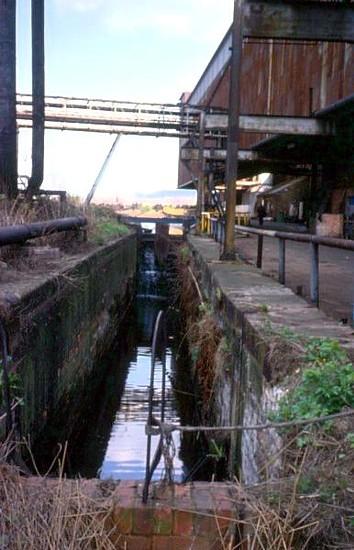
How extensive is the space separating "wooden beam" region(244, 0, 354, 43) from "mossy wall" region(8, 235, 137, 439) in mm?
3925

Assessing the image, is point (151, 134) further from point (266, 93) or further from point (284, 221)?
point (284, 221)

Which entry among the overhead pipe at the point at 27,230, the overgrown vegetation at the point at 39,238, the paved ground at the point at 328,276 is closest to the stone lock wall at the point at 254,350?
the paved ground at the point at 328,276

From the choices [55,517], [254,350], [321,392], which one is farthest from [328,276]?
[55,517]

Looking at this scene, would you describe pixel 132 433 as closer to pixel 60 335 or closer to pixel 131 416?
pixel 131 416

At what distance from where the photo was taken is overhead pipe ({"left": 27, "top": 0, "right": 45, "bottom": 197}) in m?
12.1

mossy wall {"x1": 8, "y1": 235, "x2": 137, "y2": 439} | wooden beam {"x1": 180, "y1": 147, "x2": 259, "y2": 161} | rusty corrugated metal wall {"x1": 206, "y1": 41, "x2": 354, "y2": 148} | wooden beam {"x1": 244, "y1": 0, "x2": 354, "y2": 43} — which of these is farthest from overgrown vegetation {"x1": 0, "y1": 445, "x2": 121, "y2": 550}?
wooden beam {"x1": 180, "y1": 147, "x2": 259, "y2": 161}

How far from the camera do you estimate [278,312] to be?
5.20 m

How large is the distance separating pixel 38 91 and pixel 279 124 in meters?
6.54

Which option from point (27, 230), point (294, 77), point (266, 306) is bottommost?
point (266, 306)

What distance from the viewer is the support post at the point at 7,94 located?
9352 mm

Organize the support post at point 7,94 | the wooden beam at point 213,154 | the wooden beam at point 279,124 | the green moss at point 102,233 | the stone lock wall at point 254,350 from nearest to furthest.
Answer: the stone lock wall at point 254,350, the support post at point 7,94, the green moss at point 102,233, the wooden beam at point 279,124, the wooden beam at point 213,154

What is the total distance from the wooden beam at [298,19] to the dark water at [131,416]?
4821 mm

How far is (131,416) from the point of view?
28.9ft

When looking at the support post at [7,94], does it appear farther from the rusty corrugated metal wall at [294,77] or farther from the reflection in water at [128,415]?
the rusty corrugated metal wall at [294,77]
